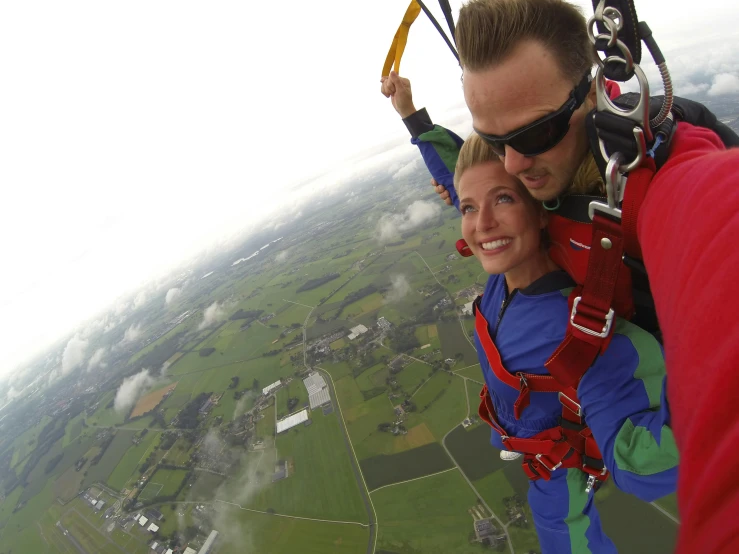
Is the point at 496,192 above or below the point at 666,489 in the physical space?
above

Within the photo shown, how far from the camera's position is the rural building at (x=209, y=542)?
84.1 feet

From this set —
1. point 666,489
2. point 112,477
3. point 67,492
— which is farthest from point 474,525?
point 67,492

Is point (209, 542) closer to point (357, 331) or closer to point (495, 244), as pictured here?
point (357, 331)

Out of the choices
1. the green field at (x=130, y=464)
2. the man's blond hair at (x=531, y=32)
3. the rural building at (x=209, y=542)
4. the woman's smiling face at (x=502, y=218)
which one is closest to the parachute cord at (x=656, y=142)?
the man's blond hair at (x=531, y=32)

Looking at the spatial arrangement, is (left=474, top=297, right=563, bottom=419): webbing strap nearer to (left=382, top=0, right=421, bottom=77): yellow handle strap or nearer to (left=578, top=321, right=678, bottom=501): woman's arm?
(left=578, top=321, right=678, bottom=501): woman's arm

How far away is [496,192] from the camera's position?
2.21 m

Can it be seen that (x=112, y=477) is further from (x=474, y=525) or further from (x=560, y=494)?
Answer: (x=560, y=494)

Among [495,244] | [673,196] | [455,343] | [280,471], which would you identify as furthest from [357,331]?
[673,196]

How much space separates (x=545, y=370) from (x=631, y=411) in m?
0.72

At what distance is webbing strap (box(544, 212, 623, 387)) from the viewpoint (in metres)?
1.44

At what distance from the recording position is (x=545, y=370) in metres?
2.36

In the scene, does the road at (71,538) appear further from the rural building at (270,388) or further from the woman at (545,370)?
the woman at (545,370)

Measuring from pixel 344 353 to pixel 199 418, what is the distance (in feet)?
67.7

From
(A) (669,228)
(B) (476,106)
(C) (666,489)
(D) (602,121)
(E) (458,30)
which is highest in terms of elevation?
(E) (458,30)
